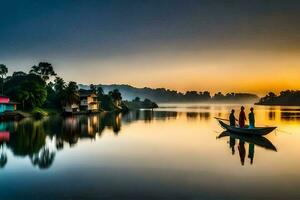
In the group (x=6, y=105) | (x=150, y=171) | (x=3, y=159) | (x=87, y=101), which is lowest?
(x=150, y=171)

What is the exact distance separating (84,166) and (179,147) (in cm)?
901

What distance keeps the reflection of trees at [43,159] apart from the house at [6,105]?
4230 centimetres

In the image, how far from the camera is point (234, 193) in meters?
11.8

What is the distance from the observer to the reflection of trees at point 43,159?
56.9 feet

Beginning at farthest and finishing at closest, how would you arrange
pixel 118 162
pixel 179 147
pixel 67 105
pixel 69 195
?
pixel 67 105
pixel 179 147
pixel 118 162
pixel 69 195

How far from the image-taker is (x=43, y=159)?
19000mm

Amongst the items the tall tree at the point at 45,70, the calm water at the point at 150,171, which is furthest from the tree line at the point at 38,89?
the calm water at the point at 150,171

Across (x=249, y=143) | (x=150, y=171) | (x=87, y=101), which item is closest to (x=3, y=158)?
(x=150, y=171)

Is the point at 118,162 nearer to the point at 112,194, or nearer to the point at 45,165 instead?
the point at 45,165

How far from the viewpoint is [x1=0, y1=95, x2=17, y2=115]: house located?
60.7m

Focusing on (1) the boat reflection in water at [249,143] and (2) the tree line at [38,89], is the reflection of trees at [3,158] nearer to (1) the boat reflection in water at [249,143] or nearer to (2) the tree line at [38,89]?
(1) the boat reflection in water at [249,143]

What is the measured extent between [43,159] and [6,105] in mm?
47832

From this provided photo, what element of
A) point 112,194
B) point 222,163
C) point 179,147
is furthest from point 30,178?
point 179,147

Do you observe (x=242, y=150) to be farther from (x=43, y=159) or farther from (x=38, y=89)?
(x=38, y=89)
